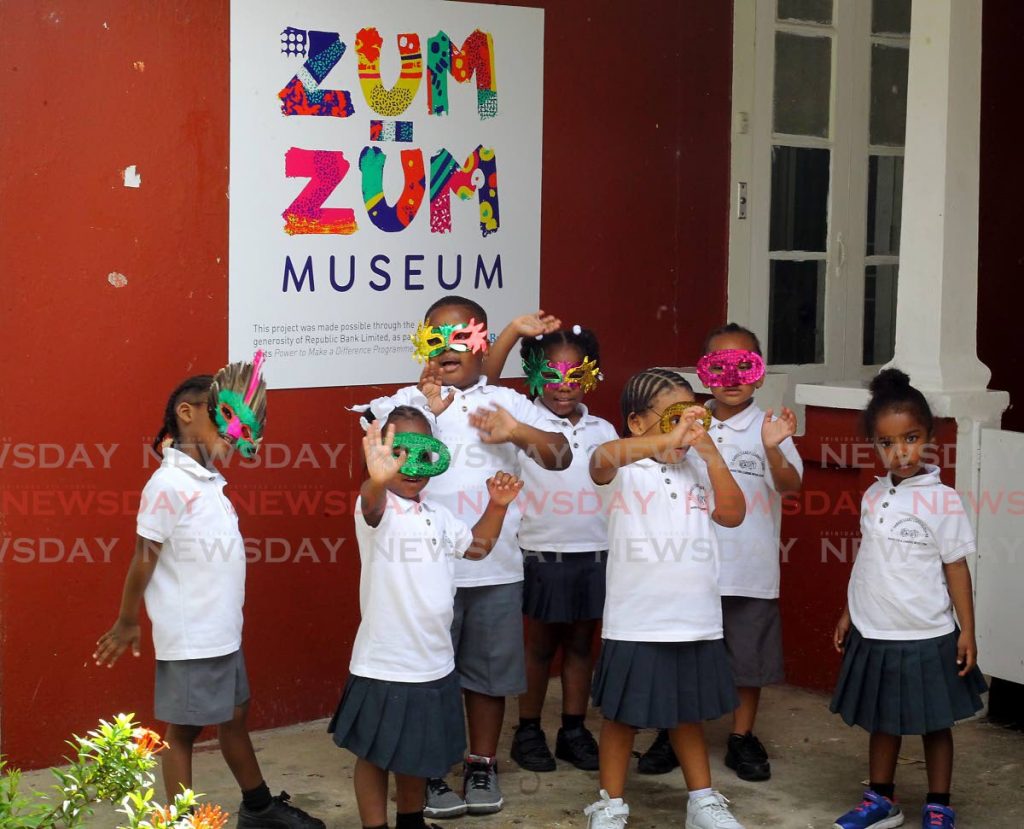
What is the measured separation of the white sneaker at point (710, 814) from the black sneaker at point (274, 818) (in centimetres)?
109

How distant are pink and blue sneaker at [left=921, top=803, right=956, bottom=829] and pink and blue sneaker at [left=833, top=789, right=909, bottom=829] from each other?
111mm

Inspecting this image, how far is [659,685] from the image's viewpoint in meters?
4.10

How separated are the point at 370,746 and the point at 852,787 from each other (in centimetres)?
173

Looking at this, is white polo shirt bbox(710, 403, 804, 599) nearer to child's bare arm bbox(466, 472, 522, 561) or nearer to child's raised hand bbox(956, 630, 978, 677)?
child's raised hand bbox(956, 630, 978, 677)

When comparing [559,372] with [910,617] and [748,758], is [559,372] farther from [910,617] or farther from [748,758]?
[748,758]

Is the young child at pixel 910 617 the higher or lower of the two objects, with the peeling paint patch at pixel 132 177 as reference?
lower

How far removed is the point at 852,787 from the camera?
4.75 metres

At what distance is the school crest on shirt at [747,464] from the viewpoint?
4688 mm

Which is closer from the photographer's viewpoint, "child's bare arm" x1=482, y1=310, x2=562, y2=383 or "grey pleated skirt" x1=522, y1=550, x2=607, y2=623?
"child's bare arm" x1=482, y1=310, x2=562, y2=383

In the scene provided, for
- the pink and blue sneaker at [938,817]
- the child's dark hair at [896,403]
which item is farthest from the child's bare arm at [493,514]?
the pink and blue sneaker at [938,817]

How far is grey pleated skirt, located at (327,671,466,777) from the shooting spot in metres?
3.89

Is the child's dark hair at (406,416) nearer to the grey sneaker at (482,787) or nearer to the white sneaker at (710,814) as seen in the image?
the grey sneaker at (482,787)

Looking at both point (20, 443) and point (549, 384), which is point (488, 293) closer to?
point (549, 384)

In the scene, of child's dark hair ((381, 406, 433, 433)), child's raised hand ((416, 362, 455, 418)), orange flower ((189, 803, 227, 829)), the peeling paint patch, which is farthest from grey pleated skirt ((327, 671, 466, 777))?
the peeling paint patch
